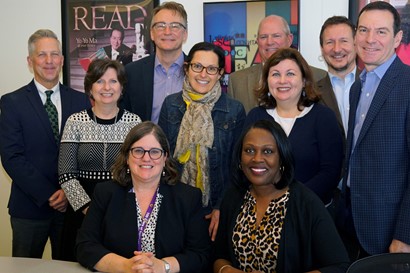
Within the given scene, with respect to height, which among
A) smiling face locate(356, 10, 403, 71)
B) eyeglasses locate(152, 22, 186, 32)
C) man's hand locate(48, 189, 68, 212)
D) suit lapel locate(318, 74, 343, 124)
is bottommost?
man's hand locate(48, 189, 68, 212)

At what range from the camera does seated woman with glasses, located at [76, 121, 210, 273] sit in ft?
7.54

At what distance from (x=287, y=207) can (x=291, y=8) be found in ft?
6.95

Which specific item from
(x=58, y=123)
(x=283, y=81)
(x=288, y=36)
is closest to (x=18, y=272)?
(x=58, y=123)

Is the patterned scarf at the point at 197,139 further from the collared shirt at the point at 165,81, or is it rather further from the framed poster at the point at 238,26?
the framed poster at the point at 238,26

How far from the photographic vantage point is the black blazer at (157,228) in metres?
2.30

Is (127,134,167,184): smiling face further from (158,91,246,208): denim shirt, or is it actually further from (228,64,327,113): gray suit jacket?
(228,64,327,113): gray suit jacket

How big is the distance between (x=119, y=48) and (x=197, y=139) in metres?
1.68

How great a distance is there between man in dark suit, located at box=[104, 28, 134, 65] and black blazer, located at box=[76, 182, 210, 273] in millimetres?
1969

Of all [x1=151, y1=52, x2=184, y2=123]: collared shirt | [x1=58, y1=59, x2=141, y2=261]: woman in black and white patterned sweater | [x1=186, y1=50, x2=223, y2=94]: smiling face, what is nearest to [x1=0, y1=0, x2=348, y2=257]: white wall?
[x1=151, y1=52, x2=184, y2=123]: collared shirt

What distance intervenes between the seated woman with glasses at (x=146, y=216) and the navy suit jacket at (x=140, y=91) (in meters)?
0.91

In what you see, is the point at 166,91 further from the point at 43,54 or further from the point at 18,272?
the point at 18,272

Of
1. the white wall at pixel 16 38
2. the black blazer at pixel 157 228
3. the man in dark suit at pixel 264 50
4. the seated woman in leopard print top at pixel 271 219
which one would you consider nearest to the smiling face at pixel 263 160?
the seated woman in leopard print top at pixel 271 219

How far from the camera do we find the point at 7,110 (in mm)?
3203

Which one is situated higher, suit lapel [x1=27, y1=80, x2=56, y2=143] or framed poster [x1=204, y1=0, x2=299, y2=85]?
framed poster [x1=204, y1=0, x2=299, y2=85]
